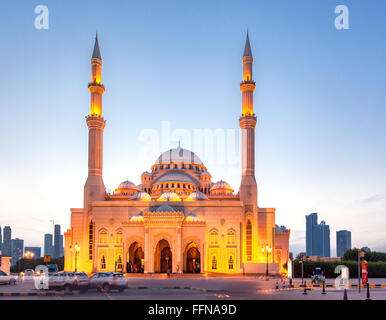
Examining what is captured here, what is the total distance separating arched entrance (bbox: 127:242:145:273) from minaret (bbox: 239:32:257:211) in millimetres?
13541

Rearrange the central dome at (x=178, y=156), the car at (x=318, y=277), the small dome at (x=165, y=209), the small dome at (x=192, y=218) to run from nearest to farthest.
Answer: the car at (x=318, y=277), the small dome at (x=165, y=209), the small dome at (x=192, y=218), the central dome at (x=178, y=156)

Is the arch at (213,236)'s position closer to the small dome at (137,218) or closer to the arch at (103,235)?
the small dome at (137,218)

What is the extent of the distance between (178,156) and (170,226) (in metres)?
20.1

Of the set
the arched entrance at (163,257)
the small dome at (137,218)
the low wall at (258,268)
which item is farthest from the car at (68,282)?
the low wall at (258,268)

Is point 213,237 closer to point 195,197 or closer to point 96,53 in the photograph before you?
point 195,197

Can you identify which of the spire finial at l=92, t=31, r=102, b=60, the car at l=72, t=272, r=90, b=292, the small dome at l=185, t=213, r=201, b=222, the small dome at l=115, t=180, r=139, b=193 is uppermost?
the spire finial at l=92, t=31, r=102, b=60

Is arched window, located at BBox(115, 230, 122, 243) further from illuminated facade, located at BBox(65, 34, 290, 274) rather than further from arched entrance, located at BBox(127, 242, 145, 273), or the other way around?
arched entrance, located at BBox(127, 242, 145, 273)

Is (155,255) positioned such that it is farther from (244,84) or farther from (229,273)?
(244,84)

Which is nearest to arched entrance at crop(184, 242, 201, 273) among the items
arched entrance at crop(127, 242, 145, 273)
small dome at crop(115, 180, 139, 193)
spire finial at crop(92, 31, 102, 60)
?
arched entrance at crop(127, 242, 145, 273)

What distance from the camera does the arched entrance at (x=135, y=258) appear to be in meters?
A: 57.3

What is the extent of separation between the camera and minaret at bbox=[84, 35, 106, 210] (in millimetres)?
61062

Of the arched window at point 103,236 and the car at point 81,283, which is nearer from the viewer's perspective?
the car at point 81,283
